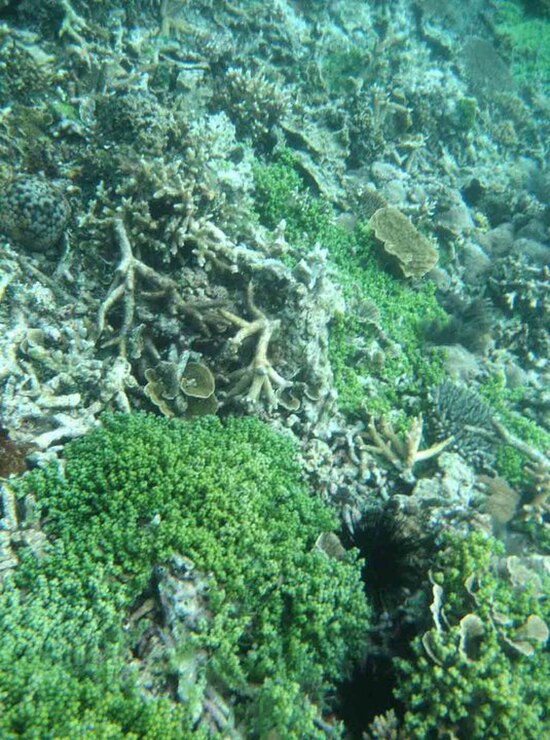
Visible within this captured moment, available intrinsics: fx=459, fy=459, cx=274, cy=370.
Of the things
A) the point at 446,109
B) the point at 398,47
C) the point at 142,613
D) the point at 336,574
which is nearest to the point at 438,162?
the point at 446,109

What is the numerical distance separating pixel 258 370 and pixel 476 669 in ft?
11.1

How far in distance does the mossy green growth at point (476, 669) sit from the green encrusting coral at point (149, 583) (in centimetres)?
61

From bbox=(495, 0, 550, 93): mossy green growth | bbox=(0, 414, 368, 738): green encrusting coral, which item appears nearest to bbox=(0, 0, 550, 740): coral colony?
bbox=(0, 414, 368, 738): green encrusting coral

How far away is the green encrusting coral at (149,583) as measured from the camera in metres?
2.78

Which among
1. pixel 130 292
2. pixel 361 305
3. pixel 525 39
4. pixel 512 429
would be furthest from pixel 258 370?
pixel 525 39

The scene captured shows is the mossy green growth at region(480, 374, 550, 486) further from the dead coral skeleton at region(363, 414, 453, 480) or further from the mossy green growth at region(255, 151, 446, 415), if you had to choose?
the dead coral skeleton at region(363, 414, 453, 480)

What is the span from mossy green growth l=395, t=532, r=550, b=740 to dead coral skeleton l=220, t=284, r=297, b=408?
8.29 feet

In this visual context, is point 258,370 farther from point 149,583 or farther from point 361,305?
Result: point 361,305

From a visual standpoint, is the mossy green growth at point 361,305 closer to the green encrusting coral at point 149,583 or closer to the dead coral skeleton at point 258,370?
the dead coral skeleton at point 258,370

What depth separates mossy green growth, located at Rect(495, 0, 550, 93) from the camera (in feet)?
56.3

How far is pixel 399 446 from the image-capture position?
20.9 ft

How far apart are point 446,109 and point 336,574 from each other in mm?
13388

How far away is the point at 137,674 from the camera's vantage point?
308 cm

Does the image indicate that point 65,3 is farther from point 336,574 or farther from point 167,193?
point 336,574
